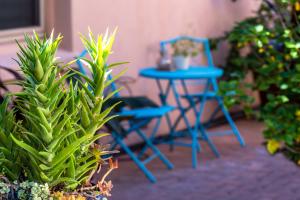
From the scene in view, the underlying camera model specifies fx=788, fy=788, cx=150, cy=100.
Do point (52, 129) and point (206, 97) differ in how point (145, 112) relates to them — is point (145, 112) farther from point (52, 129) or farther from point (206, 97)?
point (52, 129)

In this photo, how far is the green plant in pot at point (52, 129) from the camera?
8.84 feet

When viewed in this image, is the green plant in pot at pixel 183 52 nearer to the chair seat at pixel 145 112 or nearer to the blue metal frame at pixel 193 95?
the blue metal frame at pixel 193 95

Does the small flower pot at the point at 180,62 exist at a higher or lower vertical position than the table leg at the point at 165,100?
higher

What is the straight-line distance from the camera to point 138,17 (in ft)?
26.4

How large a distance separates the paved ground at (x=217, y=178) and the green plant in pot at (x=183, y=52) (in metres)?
0.94

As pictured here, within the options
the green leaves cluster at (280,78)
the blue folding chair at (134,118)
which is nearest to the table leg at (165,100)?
the blue folding chair at (134,118)

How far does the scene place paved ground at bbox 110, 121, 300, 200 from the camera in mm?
6570

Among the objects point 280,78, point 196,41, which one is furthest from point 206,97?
point 280,78

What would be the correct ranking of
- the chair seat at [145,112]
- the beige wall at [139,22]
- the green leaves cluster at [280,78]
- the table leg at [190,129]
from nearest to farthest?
1. the green leaves cluster at [280,78]
2. the chair seat at [145,112]
3. the beige wall at [139,22]
4. the table leg at [190,129]

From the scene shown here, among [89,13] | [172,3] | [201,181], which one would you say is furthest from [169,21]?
[201,181]

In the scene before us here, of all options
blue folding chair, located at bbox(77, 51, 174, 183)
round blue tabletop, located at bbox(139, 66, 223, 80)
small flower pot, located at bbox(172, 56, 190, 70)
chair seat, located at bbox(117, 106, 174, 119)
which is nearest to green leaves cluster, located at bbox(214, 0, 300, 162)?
blue folding chair, located at bbox(77, 51, 174, 183)

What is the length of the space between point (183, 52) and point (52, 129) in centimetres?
508

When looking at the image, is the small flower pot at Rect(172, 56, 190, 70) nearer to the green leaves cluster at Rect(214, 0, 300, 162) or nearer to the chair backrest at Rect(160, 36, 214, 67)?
the chair backrest at Rect(160, 36, 214, 67)

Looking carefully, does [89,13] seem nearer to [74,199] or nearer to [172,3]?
[172,3]
